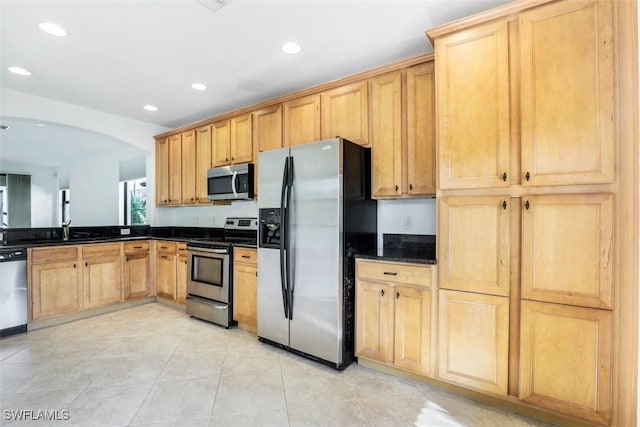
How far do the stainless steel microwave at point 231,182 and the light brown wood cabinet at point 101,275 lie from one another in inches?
58.2

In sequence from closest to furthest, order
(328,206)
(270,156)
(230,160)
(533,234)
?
(533,234), (328,206), (270,156), (230,160)

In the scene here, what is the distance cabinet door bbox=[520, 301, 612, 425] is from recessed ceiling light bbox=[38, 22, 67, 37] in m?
3.65

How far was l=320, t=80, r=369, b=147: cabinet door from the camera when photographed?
2719 mm

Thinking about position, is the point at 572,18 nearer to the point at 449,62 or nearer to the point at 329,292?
the point at 449,62

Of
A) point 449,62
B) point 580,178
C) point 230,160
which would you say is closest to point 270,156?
point 230,160

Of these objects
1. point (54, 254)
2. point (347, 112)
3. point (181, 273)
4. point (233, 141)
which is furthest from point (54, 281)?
point (347, 112)

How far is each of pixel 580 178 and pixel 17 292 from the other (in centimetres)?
490

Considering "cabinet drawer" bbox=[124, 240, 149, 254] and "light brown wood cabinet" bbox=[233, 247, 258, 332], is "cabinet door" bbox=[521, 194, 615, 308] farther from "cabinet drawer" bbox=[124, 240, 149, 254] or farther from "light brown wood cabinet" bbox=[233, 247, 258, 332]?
"cabinet drawer" bbox=[124, 240, 149, 254]

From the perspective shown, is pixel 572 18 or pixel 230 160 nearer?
pixel 572 18

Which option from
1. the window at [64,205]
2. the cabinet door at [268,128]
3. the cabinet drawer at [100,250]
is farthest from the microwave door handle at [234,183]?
the window at [64,205]

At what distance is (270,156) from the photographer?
2812 mm

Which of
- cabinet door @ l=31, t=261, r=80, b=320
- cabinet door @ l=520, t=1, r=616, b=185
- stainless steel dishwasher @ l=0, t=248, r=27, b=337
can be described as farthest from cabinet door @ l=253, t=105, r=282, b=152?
stainless steel dishwasher @ l=0, t=248, r=27, b=337

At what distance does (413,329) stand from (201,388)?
1568mm

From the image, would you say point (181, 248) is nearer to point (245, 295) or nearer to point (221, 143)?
point (245, 295)
